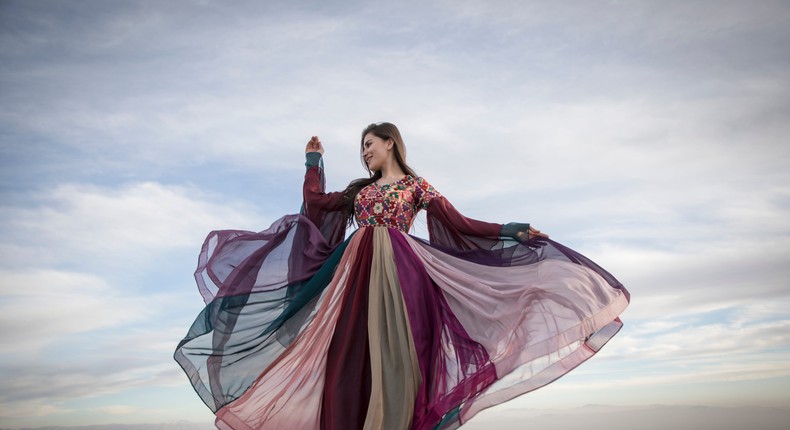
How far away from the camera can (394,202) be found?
4801 millimetres

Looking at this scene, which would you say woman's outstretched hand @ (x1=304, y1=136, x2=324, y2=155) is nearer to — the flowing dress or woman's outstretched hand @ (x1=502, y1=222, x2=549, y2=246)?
the flowing dress

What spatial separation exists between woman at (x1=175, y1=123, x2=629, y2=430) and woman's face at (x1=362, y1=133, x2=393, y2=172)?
1.00 ft

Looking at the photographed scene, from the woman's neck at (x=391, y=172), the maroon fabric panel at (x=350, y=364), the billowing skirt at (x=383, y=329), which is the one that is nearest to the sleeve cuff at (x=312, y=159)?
the woman's neck at (x=391, y=172)

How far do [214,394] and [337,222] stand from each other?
1.47m

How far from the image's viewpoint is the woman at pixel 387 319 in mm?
3875

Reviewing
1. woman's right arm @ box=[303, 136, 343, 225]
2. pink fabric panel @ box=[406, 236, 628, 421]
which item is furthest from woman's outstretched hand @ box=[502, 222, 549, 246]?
woman's right arm @ box=[303, 136, 343, 225]

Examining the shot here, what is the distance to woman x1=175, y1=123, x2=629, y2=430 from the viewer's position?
3875 millimetres

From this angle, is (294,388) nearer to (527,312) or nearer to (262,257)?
(262,257)

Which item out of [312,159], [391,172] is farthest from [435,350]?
[312,159]

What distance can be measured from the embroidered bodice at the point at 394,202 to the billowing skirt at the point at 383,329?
171mm

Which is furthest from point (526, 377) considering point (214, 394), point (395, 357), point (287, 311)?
point (214, 394)

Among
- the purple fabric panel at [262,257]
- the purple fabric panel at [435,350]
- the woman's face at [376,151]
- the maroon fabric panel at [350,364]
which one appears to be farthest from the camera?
the woman's face at [376,151]

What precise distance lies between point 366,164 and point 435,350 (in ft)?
5.49

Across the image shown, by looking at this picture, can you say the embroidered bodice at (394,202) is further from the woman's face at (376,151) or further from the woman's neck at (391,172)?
the woman's face at (376,151)
